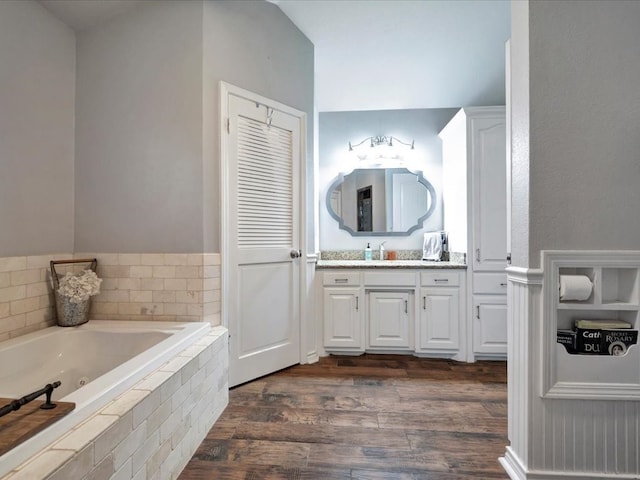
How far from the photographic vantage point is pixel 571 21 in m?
1.34

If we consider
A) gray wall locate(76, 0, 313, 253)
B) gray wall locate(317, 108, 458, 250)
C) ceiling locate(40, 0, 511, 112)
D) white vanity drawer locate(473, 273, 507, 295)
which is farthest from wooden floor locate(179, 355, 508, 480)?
ceiling locate(40, 0, 511, 112)

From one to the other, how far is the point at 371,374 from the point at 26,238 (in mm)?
2342

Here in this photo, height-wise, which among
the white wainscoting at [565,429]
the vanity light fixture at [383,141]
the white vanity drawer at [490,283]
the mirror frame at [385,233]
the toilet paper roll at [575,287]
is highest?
the vanity light fixture at [383,141]

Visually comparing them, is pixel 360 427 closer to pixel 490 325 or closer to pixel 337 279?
pixel 337 279

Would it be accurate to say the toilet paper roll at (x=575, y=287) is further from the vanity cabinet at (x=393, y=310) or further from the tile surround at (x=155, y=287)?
the tile surround at (x=155, y=287)

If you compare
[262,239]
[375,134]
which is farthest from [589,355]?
[375,134]

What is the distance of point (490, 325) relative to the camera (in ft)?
9.01

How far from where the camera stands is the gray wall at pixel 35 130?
1.69 m

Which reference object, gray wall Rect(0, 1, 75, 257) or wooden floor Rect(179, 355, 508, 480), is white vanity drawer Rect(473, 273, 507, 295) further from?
gray wall Rect(0, 1, 75, 257)

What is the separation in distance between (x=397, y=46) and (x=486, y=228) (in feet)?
5.38

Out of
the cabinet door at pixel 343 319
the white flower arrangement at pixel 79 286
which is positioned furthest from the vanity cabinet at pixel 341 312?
the white flower arrangement at pixel 79 286

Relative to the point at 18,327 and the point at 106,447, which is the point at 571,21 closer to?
the point at 106,447

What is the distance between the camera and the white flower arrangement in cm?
185

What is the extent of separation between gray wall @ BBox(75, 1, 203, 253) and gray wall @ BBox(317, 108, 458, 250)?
1746 mm
